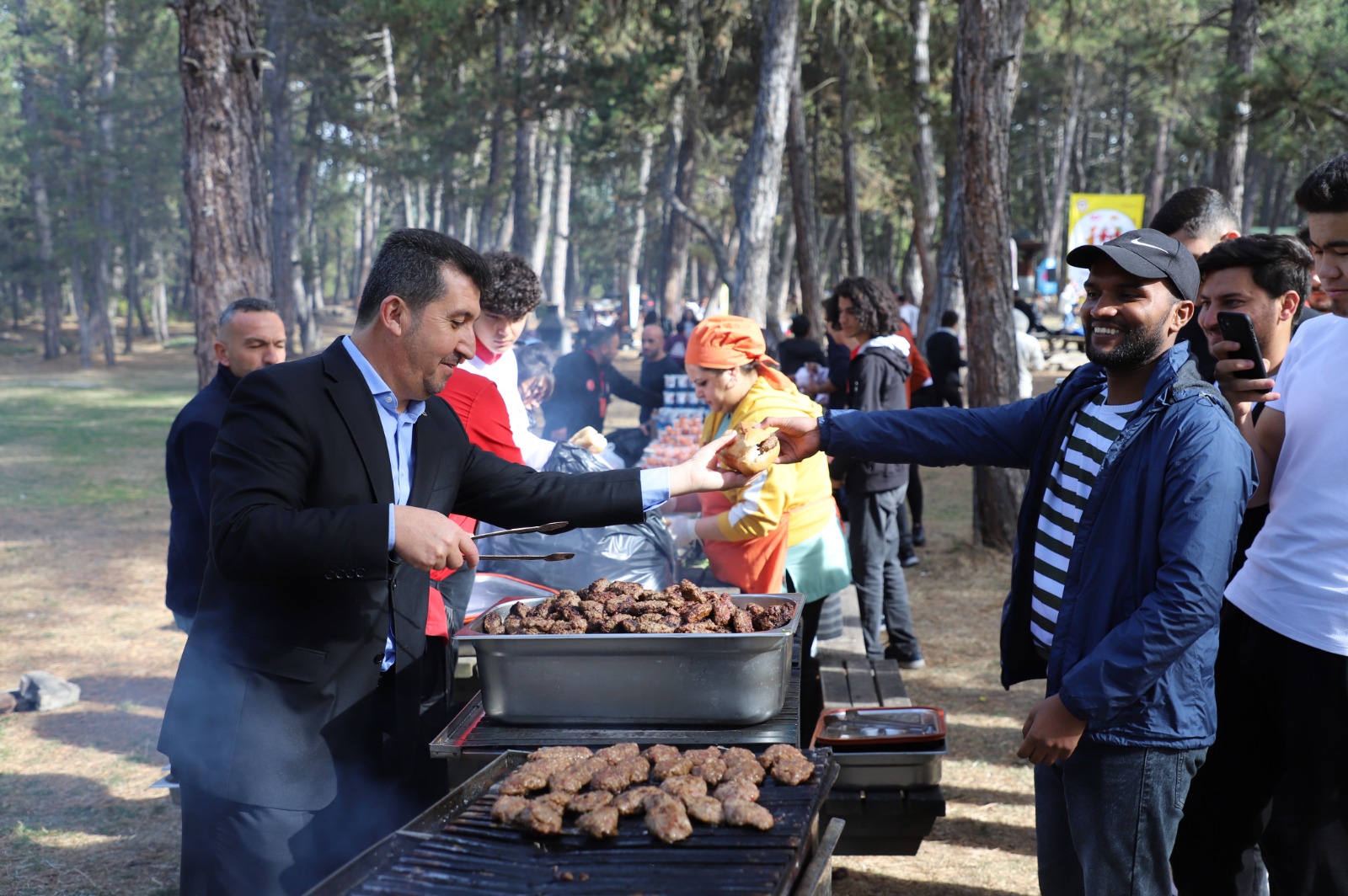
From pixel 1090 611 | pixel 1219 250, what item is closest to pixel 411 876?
pixel 1090 611

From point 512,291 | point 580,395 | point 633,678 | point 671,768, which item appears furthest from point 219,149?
point 671,768

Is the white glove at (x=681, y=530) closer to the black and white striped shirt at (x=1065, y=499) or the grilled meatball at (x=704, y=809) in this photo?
the black and white striped shirt at (x=1065, y=499)

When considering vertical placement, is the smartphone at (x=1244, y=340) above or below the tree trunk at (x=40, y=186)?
below

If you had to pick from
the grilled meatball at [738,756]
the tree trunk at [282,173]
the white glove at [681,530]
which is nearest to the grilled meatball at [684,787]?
the grilled meatball at [738,756]

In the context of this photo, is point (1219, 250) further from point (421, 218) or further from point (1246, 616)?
point (421, 218)

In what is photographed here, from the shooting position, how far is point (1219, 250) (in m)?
3.39

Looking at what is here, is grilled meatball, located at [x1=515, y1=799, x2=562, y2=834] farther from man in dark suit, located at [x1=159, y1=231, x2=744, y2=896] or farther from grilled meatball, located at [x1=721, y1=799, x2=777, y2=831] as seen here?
man in dark suit, located at [x1=159, y1=231, x2=744, y2=896]

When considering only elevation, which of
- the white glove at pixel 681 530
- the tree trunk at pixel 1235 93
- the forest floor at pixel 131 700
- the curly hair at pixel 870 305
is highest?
the tree trunk at pixel 1235 93

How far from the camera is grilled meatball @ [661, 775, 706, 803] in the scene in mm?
2674

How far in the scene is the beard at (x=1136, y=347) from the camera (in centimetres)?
284

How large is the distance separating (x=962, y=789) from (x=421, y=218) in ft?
218

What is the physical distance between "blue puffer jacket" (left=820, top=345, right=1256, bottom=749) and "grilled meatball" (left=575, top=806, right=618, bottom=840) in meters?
1.17

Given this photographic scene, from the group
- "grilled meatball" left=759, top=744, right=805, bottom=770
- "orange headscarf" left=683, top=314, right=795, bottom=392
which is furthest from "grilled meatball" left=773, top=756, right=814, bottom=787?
"orange headscarf" left=683, top=314, right=795, bottom=392

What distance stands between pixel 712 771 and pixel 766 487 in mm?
1907
